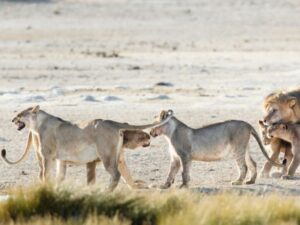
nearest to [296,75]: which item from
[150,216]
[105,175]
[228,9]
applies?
[105,175]

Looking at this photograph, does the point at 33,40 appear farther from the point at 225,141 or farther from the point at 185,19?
the point at 225,141

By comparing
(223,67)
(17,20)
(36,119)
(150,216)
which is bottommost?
(150,216)

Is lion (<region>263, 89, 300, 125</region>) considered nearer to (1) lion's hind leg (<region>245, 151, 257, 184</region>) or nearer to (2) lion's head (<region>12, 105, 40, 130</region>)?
(1) lion's hind leg (<region>245, 151, 257, 184</region>)

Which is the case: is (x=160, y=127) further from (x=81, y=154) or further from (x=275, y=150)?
(x=275, y=150)

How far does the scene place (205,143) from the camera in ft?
54.3

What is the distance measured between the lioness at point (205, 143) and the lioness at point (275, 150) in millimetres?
650

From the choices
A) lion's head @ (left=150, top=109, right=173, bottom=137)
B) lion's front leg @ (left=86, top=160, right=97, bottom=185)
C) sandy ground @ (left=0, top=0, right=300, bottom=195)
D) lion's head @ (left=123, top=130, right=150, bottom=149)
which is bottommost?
lion's front leg @ (left=86, top=160, right=97, bottom=185)

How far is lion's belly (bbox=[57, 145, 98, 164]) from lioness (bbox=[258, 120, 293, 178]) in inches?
110

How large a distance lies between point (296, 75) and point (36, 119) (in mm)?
15455

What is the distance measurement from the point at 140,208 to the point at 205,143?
358cm

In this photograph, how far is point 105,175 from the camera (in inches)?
697

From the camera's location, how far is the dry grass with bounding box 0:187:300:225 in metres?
12.6

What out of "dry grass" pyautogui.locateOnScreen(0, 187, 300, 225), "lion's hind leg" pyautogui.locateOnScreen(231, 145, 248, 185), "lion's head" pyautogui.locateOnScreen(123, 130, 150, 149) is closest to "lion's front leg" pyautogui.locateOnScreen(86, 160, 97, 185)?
"lion's head" pyautogui.locateOnScreen(123, 130, 150, 149)

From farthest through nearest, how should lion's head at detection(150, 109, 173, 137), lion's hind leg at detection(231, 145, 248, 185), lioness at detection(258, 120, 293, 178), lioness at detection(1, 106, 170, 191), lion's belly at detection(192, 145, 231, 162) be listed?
lioness at detection(258, 120, 293, 178) → lion's hind leg at detection(231, 145, 248, 185) → lion's belly at detection(192, 145, 231, 162) → lion's head at detection(150, 109, 173, 137) → lioness at detection(1, 106, 170, 191)
